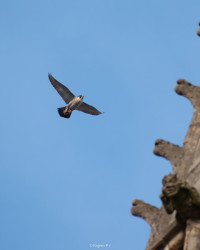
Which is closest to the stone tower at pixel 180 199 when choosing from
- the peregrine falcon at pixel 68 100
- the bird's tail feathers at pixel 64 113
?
the peregrine falcon at pixel 68 100

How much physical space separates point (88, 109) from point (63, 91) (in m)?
1.75

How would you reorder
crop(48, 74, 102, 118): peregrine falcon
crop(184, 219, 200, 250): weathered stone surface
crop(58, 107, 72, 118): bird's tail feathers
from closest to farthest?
1. crop(184, 219, 200, 250): weathered stone surface
2. crop(48, 74, 102, 118): peregrine falcon
3. crop(58, 107, 72, 118): bird's tail feathers

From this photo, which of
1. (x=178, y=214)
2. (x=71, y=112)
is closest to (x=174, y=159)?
(x=178, y=214)

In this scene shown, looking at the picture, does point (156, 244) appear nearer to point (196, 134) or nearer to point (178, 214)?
point (178, 214)

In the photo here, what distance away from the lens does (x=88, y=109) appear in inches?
1617

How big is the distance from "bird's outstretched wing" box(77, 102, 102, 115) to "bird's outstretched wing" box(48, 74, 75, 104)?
35.3 inches

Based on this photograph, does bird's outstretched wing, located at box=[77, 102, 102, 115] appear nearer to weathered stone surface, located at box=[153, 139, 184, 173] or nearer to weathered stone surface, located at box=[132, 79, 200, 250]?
weathered stone surface, located at box=[132, 79, 200, 250]

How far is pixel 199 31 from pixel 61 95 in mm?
26174

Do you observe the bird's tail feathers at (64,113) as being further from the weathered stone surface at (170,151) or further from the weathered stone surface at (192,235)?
the weathered stone surface at (192,235)

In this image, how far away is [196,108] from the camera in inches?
539

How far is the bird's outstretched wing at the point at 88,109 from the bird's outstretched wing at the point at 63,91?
2.94ft

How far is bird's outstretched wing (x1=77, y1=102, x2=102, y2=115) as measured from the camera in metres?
40.9

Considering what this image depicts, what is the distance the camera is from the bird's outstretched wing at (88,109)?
40938 mm

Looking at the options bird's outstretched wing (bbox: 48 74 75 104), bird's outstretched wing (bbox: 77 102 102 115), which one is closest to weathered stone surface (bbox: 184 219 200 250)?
bird's outstretched wing (bbox: 48 74 75 104)
